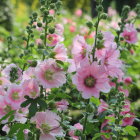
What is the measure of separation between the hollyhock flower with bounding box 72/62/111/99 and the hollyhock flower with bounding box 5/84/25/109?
28 cm

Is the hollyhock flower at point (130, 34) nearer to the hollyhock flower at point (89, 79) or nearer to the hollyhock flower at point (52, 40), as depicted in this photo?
the hollyhock flower at point (52, 40)

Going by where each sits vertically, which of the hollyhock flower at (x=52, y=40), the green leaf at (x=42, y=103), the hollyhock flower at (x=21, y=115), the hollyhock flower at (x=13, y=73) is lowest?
the hollyhock flower at (x=21, y=115)

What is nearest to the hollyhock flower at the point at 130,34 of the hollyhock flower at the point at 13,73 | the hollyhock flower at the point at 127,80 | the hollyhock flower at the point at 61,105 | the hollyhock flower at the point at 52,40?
the hollyhock flower at the point at 127,80

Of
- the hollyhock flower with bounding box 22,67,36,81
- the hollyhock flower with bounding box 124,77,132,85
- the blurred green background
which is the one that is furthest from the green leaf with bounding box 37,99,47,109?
the hollyhock flower with bounding box 124,77,132,85

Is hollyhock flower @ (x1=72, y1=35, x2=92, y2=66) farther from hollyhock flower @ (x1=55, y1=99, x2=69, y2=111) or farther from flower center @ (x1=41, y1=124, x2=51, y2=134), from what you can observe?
flower center @ (x1=41, y1=124, x2=51, y2=134)

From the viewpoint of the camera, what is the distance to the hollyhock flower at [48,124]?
206 centimetres

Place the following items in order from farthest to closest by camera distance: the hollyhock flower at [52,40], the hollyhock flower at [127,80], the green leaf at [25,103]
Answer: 1. the hollyhock flower at [127,80]
2. the hollyhock flower at [52,40]
3. the green leaf at [25,103]

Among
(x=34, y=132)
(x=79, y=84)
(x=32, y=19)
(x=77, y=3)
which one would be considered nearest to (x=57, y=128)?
(x=34, y=132)

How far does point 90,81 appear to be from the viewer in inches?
84.6

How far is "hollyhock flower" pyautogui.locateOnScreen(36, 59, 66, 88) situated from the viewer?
2055mm

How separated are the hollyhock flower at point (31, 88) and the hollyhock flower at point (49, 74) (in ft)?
0.12

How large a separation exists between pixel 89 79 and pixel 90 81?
0.01 meters

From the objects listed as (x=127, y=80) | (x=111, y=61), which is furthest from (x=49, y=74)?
(x=127, y=80)

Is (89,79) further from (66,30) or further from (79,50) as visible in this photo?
(66,30)
